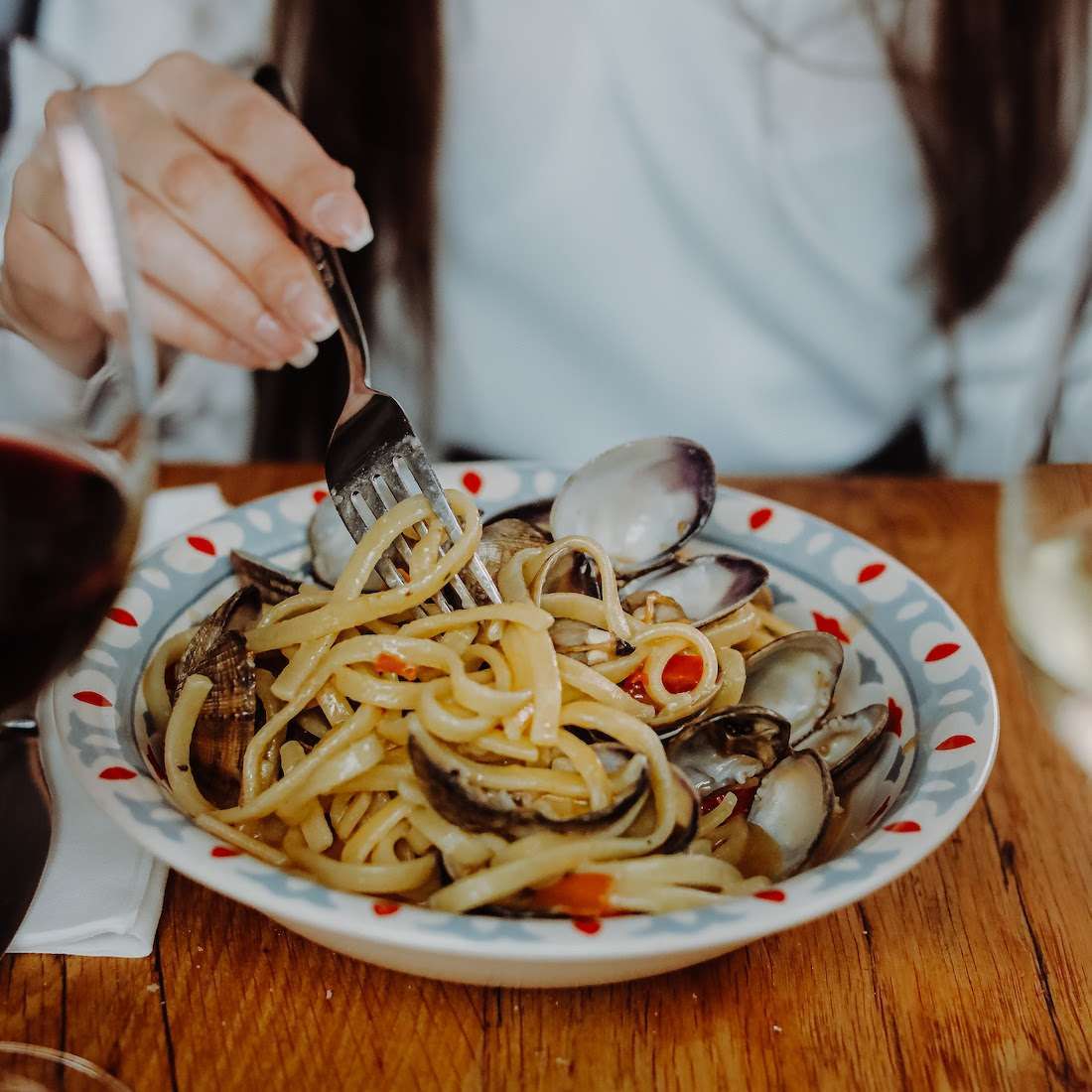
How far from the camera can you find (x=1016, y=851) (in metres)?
1.49

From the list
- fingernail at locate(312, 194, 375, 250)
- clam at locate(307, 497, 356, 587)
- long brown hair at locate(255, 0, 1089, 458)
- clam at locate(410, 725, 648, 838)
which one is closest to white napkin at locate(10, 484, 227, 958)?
clam at locate(410, 725, 648, 838)

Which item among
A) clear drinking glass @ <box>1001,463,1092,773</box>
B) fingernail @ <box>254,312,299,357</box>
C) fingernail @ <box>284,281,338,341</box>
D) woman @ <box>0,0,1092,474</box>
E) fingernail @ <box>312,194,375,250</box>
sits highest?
clear drinking glass @ <box>1001,463,1092,773</box>

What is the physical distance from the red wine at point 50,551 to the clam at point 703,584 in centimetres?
84

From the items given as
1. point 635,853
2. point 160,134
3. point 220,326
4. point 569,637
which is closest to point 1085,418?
point 635,853

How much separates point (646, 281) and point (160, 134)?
50.8 inches

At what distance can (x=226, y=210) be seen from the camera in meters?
1.89

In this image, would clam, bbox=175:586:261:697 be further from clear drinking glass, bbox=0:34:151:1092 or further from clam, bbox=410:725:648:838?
clear drinking glass, bbox=0:34:151:1092

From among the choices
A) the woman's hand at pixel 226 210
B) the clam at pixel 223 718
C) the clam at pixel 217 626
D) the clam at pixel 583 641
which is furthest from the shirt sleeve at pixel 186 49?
the clam at pixel 583 641

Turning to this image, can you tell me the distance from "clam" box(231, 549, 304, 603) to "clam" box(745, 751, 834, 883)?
0.72m

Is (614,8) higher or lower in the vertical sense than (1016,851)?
higher

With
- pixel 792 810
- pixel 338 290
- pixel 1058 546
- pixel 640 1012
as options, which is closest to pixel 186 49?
pixel 338 290

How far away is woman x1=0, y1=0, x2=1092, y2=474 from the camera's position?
2.73 m

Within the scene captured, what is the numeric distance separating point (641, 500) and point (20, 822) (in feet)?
3.01

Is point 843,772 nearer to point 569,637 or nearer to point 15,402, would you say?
point 569,637
